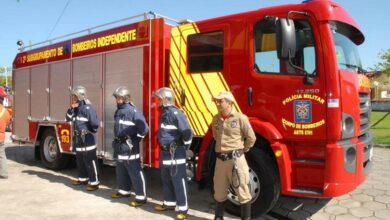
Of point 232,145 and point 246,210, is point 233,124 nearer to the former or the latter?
point 232,145

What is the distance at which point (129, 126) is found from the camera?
574cm

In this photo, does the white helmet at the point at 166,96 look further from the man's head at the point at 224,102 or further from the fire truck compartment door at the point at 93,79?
the fire truck compartment door at the point at 93,79

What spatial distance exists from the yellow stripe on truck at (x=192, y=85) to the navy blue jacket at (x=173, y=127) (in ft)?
1.58

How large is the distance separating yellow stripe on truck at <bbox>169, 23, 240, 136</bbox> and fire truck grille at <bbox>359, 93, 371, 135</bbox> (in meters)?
1.54

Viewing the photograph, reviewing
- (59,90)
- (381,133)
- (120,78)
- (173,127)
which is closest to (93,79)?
(120,78)

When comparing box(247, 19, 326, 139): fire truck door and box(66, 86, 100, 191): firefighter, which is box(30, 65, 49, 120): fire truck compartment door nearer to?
box(66, 86, 100, 191): firefighter

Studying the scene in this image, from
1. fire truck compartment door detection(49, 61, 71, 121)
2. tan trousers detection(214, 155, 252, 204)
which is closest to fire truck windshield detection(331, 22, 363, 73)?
tan trousers detection(214, 155, 252, 204)

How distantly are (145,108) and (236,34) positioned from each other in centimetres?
189

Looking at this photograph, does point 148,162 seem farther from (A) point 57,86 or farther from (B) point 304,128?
(A) point 57,86

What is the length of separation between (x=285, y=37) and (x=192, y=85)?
1.74m

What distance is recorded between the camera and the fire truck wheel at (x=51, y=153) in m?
8.33

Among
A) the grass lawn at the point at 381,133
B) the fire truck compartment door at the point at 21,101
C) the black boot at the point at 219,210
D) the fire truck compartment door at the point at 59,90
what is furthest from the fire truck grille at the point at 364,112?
the grass lawn at the point at 381,133

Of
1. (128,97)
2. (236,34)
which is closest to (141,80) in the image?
(128,97)

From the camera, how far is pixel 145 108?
20.2 feet
